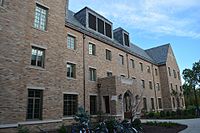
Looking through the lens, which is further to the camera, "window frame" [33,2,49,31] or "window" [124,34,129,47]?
"window" [124,34,129,47]

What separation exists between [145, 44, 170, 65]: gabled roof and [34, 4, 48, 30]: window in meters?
28.0

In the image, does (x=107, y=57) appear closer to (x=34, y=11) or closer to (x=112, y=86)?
(x=112, y=86)

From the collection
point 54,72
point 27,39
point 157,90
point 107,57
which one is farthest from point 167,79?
point 27,39

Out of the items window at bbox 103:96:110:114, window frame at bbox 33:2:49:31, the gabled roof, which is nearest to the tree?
the gabled roof

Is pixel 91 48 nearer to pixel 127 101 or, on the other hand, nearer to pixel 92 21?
pixel 92 21

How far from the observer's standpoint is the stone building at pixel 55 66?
1134 centimetres

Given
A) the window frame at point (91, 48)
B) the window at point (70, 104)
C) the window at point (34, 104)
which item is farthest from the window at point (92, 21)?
the window at point (34, 104)

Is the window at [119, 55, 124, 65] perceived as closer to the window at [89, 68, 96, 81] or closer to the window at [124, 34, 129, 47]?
the window at [124, 34, 129, 47]

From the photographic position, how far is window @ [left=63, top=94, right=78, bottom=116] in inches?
646

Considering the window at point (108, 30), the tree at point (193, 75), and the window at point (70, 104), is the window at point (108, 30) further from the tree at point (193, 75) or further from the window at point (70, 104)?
the tree at point (193, 75)

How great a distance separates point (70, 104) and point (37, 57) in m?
5.56

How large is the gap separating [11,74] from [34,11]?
5862 millimetres

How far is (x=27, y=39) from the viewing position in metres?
13.5

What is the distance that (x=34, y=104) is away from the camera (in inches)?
517
